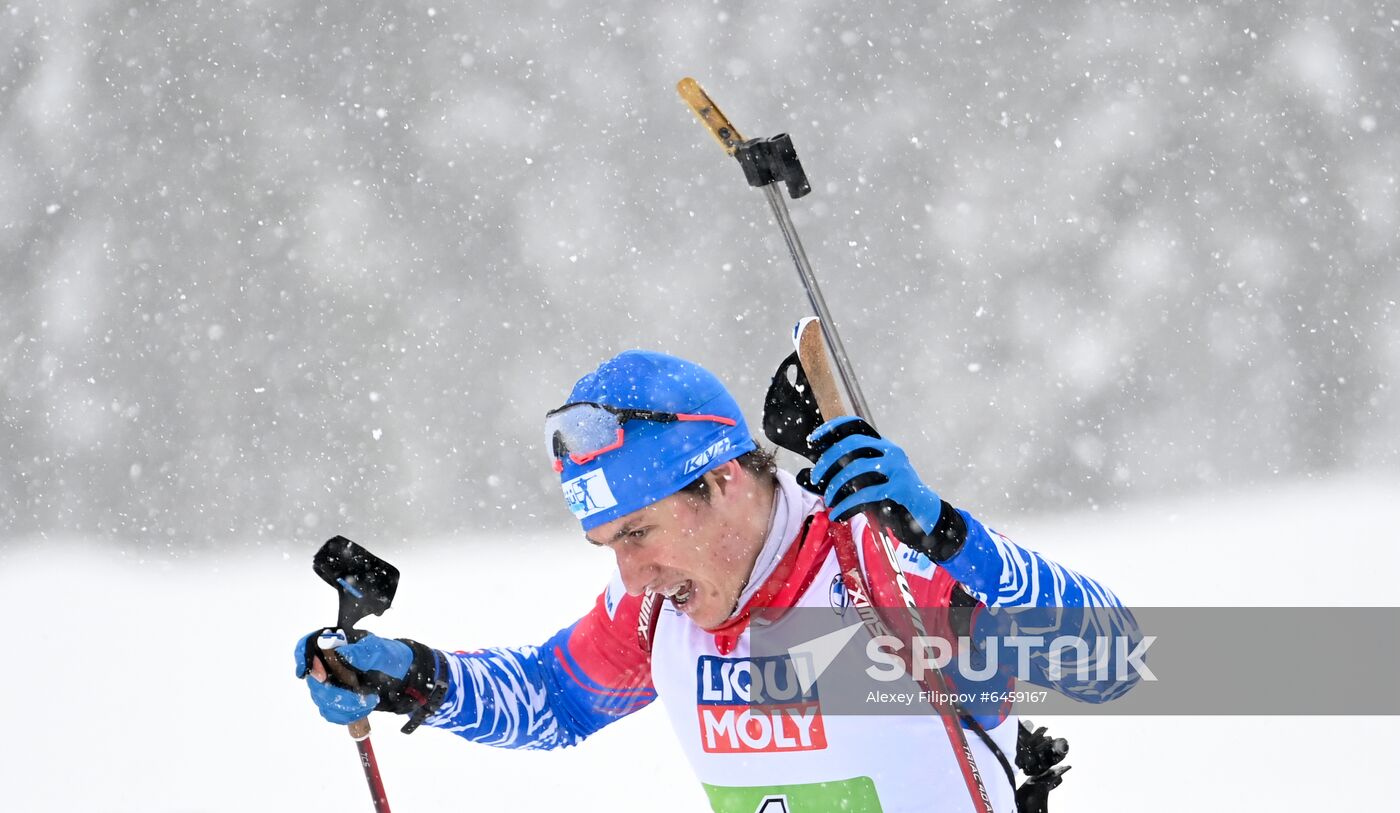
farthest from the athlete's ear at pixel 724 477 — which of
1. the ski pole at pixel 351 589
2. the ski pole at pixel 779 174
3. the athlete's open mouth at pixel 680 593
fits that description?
the ski pole at pixel 351 589

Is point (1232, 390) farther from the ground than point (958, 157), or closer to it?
closer to it

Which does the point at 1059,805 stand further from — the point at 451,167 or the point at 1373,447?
the point at 451,167

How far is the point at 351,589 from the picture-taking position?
7.95 ft

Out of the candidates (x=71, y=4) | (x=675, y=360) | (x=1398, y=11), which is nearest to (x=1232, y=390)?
(x=1398, y=11)

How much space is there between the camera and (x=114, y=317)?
8008 mm

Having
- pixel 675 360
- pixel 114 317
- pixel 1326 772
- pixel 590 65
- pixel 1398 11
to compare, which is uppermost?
pixel 590 65

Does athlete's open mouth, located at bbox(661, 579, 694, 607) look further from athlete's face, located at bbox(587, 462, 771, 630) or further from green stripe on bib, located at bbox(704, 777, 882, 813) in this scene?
green stripe on bib, located at bbox(704, 777, 882, 813)

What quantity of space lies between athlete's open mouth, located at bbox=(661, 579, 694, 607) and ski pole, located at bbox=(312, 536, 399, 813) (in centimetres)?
53

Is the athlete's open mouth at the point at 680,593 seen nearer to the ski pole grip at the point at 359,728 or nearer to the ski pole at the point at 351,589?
the ski pole at the point at 351,589

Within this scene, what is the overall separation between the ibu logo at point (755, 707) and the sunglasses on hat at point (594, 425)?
465 millimetres

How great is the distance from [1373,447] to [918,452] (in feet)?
8.65

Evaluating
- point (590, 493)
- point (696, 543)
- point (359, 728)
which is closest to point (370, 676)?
point (359, 728)

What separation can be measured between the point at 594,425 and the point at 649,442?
103 millimetres

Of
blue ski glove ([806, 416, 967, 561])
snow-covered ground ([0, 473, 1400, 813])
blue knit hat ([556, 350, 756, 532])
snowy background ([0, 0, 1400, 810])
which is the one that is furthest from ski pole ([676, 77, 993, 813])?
snowy background ([0, 0, 1400, 810])
